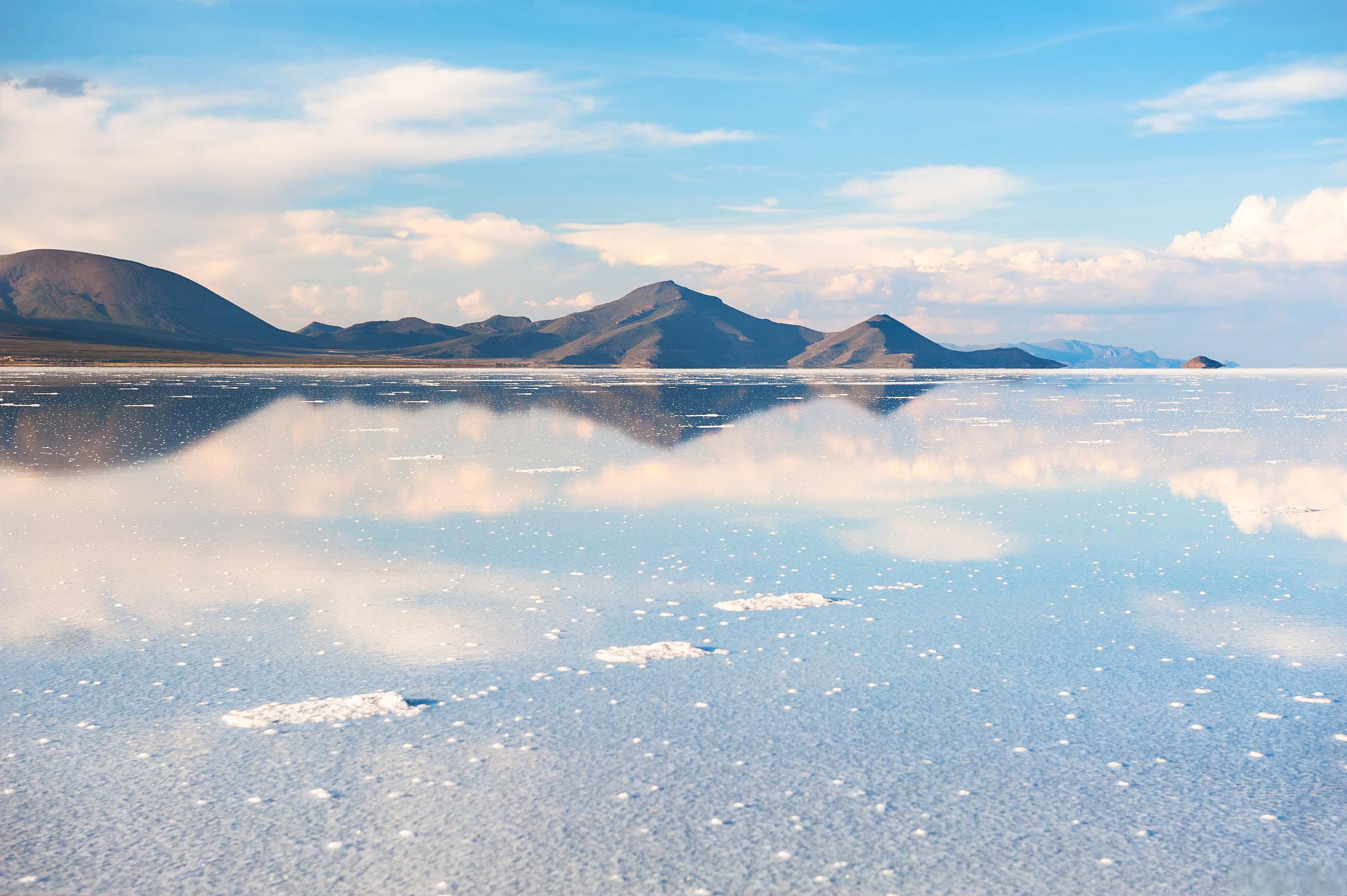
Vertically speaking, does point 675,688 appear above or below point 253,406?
below

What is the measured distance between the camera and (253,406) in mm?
56344

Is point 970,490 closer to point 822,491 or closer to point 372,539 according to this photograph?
point 822,491

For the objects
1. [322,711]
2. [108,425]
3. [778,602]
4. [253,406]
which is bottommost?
[322,711]

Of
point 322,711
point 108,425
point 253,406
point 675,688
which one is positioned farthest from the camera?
point 253,406

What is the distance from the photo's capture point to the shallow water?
6297 mm

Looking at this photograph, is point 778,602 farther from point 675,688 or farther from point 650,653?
point 675,688

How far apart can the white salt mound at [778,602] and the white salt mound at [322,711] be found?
458cm

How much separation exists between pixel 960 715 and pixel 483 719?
405cm

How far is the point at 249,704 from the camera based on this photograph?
348 inches

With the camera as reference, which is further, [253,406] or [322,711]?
[253,406]

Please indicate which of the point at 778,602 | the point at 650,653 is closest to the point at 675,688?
the point at 650,653

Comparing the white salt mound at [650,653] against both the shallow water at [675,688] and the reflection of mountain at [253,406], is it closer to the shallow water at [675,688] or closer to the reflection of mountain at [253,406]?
the shallow water at [675,688]

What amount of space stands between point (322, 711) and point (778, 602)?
5.81m

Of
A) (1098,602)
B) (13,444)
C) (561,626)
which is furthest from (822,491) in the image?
(13,444)
